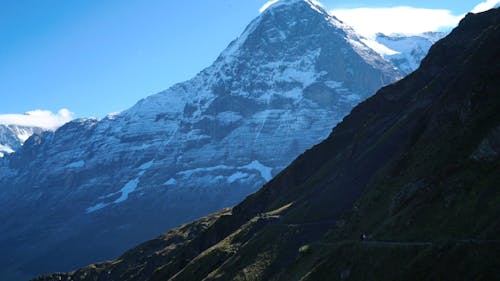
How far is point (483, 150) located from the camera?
81.2 m

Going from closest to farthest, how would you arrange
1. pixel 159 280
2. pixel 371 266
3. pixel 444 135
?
pixel 371 266 < pixel 444 135 < pixel 159 280

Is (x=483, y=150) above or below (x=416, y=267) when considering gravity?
above

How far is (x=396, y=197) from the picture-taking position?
96.7 metres

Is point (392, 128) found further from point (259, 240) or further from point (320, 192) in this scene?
point (259, 240)

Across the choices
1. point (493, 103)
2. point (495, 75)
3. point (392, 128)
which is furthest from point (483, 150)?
point (392, 128)

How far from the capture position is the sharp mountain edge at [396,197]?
7144cm

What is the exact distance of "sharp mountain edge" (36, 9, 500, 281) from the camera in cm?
7144

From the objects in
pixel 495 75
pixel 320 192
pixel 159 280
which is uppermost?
pixel 495 75

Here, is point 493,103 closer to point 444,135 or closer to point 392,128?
point 444,135

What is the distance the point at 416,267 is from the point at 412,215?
14.8 m

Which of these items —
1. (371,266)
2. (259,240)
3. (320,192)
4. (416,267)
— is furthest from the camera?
(320,192)

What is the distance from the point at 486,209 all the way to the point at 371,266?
16.8 metres

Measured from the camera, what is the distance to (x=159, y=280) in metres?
184

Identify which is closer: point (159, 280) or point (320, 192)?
point (320, 192)
